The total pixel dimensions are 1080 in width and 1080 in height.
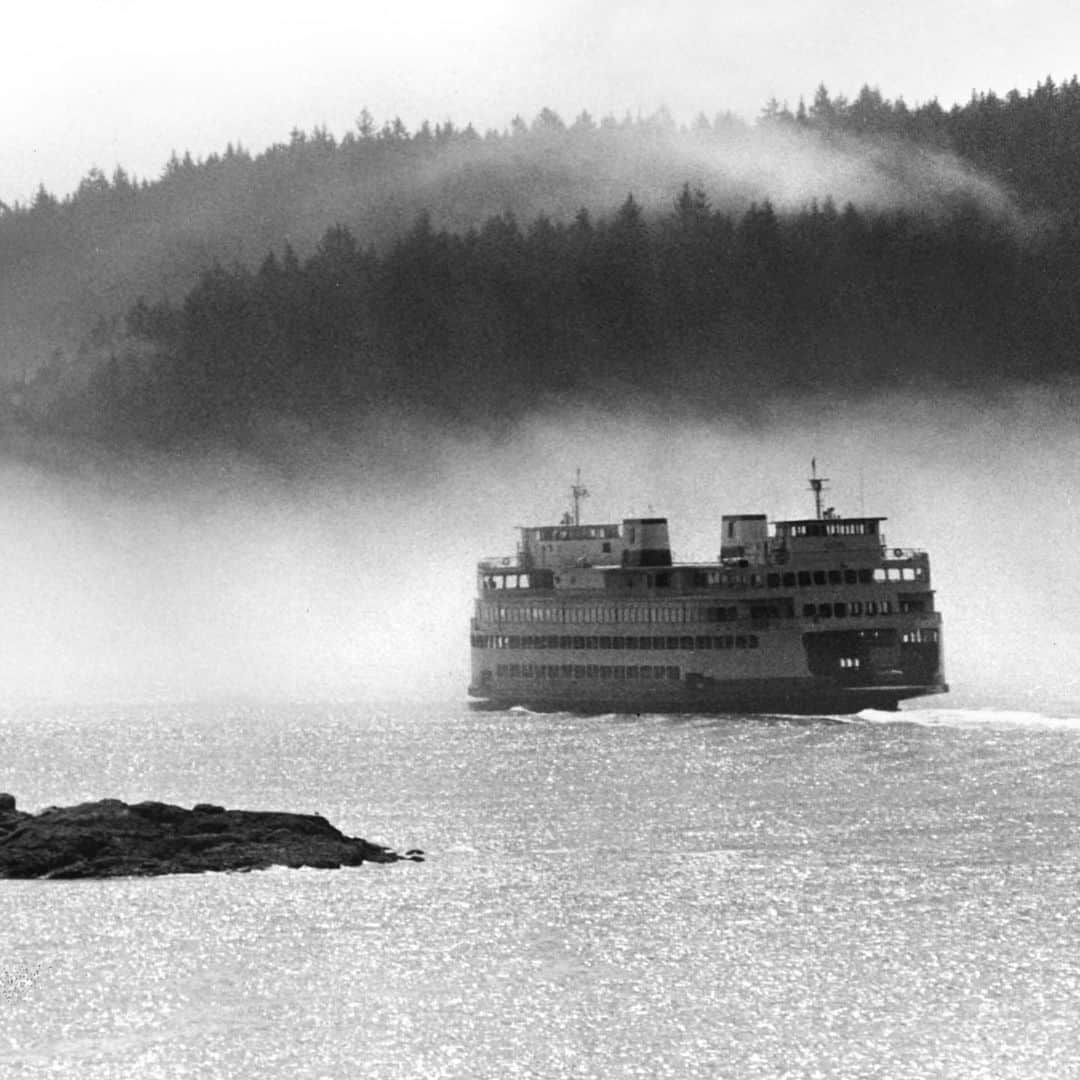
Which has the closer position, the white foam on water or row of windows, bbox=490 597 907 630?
the white foam on water

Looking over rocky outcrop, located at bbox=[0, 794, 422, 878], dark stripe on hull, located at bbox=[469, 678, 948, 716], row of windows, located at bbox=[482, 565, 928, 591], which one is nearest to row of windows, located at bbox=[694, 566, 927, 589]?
row of windows, located at bbox=[482, 565, 928, 591]

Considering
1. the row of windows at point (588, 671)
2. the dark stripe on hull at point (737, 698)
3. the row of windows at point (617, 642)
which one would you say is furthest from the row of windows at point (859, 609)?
the row of windows at point (588, 671)

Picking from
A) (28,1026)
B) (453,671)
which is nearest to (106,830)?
(28,1026)

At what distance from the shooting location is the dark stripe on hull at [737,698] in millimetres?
125562

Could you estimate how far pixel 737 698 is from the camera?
128 m

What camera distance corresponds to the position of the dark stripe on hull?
126 m

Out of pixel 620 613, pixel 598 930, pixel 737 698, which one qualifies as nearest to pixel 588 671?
pixel 620 613

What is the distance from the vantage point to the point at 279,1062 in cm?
6606

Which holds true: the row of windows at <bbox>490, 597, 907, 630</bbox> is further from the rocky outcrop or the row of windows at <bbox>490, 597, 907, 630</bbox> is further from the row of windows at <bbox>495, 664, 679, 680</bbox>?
the rocky outcrop

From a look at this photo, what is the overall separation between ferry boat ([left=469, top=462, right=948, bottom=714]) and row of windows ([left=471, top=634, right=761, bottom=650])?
2.1 inches

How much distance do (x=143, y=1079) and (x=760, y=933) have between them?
18.2 m

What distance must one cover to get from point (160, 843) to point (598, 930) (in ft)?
48.7

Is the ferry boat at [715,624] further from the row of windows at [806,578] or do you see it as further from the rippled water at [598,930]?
the rippled water at [598,930]

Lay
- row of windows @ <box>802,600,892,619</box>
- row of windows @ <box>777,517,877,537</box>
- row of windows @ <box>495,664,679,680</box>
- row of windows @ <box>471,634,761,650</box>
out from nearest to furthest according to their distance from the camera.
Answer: row of windows @ <box>802,600,892,619</box> < row of windows @ <box>777,517,877,537</box> < row of windows @ <box>471,634,761,650</box> < row of windows @ <box>495,664,679,680</box>
